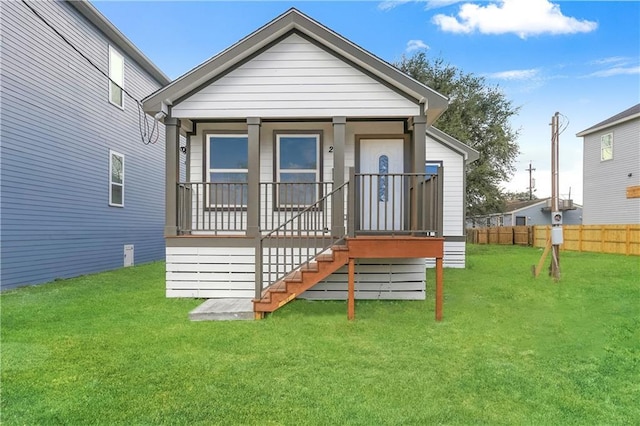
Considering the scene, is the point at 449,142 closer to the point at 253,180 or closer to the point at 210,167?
the point at 253,180

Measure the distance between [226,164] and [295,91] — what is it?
2.03m

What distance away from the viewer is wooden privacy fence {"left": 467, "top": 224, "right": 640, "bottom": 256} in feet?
47.5

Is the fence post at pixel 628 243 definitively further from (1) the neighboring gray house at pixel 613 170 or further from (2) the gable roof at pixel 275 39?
(2) the gable roof at pixel 275 39

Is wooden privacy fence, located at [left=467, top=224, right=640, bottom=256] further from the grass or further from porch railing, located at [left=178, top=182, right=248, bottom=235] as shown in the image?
porch railing, located at [left=178, top=182, right=248, bottom=235]

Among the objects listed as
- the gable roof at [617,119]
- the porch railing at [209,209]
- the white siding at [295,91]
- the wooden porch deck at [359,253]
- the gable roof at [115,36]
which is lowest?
the wooden porch deck at [359,253]

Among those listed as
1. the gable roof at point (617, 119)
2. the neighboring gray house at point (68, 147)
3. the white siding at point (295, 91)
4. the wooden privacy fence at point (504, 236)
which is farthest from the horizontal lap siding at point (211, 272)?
the wooden privacy fence at point (504, 236)

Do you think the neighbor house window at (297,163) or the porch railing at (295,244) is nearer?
the porch railing at (295,244)

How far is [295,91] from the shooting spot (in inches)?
264

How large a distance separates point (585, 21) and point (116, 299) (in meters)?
18.0

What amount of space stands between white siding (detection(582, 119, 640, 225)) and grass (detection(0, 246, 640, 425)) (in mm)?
12869

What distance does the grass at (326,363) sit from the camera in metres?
2.86

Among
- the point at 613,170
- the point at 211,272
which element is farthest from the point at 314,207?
the point at 613,170

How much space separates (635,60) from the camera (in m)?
14.5

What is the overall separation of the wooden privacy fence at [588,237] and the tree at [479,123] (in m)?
2.55
